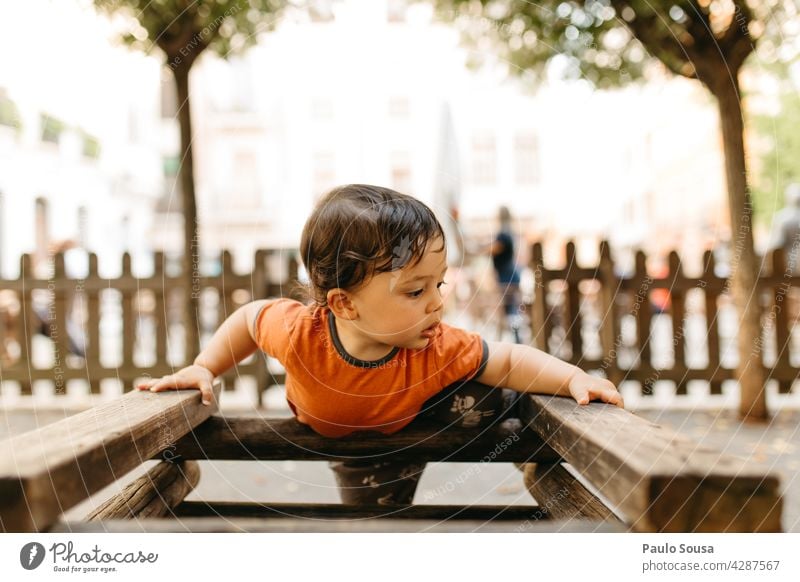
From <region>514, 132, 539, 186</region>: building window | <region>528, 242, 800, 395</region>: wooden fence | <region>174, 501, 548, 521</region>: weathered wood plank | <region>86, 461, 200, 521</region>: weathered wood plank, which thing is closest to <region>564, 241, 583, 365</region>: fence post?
<region>528, 242, 800, 395</region>: wooden fence

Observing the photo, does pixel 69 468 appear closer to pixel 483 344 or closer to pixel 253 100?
pixel 483 344

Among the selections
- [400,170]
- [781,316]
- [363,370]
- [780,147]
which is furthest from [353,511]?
[781,316]

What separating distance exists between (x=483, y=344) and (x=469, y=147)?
827 millimetres

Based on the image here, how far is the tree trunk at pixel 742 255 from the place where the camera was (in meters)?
1.98

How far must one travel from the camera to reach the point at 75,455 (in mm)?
584

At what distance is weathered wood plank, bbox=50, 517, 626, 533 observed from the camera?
0.84 meters

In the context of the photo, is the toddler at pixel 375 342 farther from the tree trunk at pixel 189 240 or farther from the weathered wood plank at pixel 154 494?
the tree trunk at pixel 189 240

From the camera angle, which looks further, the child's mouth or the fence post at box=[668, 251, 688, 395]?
the fence post at box=[668, 251, 688, 395]

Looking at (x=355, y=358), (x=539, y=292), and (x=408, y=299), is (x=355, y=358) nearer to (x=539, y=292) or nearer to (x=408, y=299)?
(x=408, y=299)

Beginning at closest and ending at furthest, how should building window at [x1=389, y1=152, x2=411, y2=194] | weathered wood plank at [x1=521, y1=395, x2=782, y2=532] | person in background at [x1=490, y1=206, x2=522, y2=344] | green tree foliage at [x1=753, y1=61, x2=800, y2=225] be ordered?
weathered wood plank at [x1=521, y1=395, x2=782, y2=532], building window at [x1=389, y1=152, x2=411, y2=194], green tree foliage at [x1=753, y1=61, x2=800, y2=225], person in background at [x1=490, y1=206, x2=522, y2=344]

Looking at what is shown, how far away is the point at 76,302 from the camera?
2.82 metres

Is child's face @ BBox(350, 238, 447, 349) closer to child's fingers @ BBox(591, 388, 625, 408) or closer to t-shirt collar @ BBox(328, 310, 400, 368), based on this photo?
t-shirt collar @ BBox(328, 310, 400, 368)

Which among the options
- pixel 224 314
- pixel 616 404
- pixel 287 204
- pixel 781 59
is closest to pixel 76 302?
pixel 224 314

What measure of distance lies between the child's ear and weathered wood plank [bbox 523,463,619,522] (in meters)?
0.42
